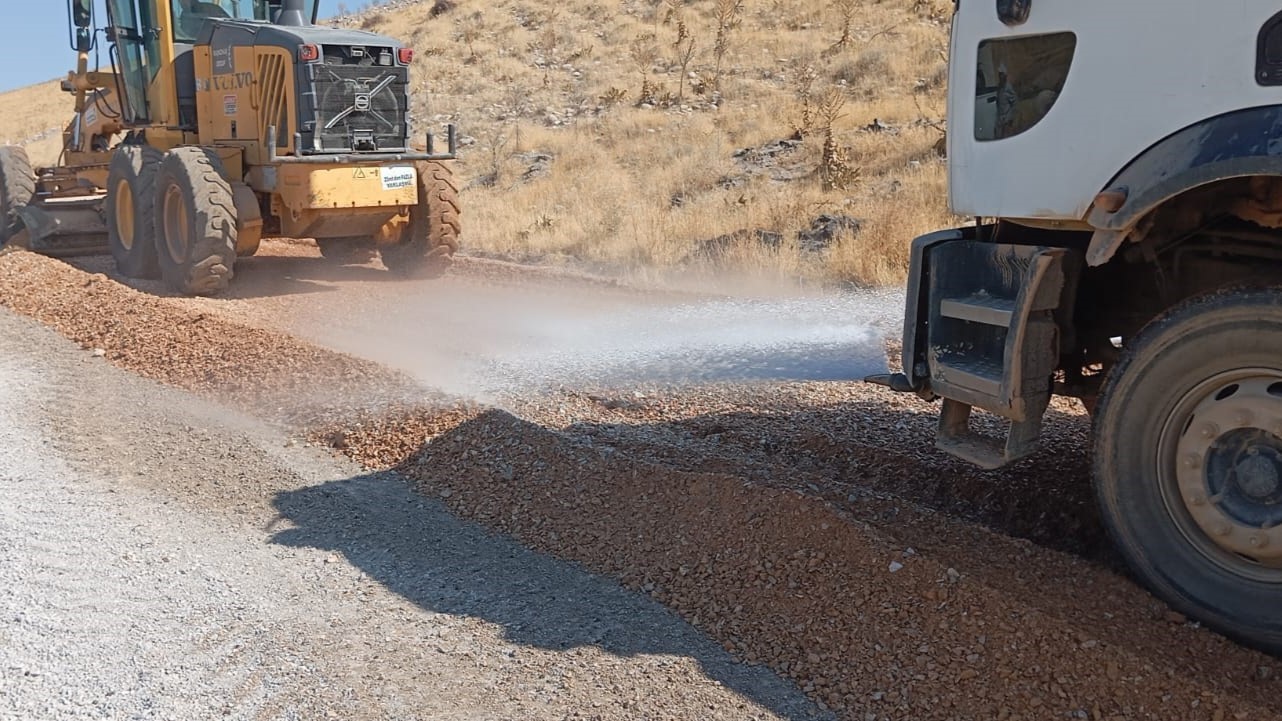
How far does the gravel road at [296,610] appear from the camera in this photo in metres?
3.84

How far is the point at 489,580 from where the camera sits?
4.76m

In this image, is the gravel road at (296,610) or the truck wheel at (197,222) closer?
the gravel road at (296,610)

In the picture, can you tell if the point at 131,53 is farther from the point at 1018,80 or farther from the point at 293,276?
the point at 1018,80

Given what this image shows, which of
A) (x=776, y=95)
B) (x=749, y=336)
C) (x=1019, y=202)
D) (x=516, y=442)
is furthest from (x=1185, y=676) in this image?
(x=776, y=95)

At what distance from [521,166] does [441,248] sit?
10.5 m

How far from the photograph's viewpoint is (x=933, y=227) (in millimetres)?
12906

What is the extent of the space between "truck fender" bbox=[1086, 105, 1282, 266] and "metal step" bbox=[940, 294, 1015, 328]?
16.8 inches

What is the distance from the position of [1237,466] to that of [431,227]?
975 cm

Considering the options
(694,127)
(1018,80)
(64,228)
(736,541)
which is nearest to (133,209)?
(64,228)

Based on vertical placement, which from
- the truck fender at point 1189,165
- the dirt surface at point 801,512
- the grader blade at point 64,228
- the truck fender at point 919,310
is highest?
the truck fender at point 1189,165

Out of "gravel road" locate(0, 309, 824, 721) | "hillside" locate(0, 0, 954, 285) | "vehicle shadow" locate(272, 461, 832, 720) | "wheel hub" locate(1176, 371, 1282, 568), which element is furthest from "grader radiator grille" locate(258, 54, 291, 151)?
"wheel hub" locate(1176, 371, 1282, 568)

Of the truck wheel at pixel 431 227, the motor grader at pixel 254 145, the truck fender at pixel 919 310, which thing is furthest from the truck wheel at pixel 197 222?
the truck fender at pixel 919 310

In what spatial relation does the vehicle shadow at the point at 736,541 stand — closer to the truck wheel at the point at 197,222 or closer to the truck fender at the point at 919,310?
the truck fender at the point at 919,310

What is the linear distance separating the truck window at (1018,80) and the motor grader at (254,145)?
315 inches
